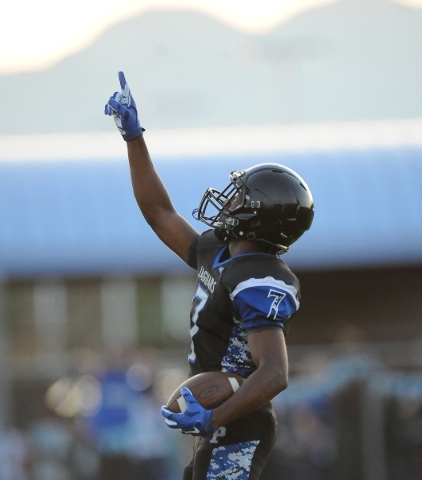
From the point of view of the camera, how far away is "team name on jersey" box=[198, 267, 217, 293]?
394 centimetres

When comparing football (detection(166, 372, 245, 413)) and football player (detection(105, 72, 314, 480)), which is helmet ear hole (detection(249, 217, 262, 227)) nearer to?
football player (detection(105, 72, 314, 480))

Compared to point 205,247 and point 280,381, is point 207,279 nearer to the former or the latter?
point 205,247

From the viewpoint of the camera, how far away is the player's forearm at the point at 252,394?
3525 millimetres

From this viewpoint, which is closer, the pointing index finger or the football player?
the football player

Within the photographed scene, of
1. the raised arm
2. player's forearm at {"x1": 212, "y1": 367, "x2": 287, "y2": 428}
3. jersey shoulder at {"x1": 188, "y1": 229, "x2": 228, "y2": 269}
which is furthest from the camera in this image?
the raised arm

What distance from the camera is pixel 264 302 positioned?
3.63 meters

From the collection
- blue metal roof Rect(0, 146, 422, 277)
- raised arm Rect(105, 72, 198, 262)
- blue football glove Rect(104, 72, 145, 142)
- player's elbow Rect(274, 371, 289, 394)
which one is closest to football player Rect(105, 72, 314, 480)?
player's elbow Rect(274, 371, 289, 394)

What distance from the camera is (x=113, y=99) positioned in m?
4.46

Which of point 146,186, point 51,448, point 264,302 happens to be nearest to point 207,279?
point 264,302

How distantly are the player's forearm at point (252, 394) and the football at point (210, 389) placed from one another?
135mm

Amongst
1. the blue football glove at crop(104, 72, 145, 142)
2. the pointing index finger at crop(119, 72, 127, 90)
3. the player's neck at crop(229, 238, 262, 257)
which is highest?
the pointing index finger at crop(119, 72, 127, 90)

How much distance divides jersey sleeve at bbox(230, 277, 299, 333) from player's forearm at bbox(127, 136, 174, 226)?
953mm

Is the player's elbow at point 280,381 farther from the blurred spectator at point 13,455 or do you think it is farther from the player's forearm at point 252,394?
the blurred spectator at point 13,455

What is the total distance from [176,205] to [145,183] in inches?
376
